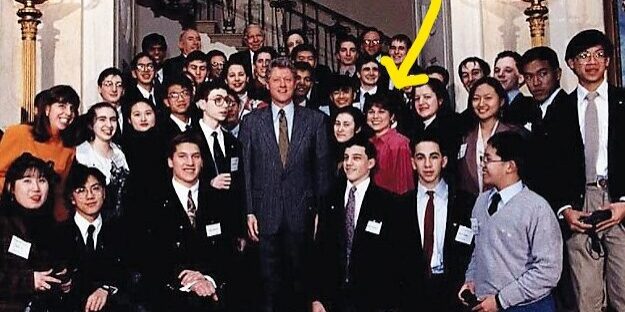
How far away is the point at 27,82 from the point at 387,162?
8.30 feet

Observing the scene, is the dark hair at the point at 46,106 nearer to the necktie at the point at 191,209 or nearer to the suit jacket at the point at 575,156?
the necktie at the point at 191,209

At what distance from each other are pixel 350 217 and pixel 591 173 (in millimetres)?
1173

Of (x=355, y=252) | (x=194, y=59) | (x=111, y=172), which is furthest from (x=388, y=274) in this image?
(x=194, y=59)

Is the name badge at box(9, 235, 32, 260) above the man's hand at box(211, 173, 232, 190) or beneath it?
beneath

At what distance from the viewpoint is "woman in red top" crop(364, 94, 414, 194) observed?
475cm

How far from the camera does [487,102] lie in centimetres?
452

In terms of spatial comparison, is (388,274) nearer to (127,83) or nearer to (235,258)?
(235,258)

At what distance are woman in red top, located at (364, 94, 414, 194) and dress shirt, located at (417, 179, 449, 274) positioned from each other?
0.42 metres

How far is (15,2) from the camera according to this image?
6.10m

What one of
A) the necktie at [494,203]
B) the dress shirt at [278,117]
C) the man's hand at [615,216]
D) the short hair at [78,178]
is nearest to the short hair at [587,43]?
the man's hand at [615,216]

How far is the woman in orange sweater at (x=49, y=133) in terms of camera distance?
14.8ft

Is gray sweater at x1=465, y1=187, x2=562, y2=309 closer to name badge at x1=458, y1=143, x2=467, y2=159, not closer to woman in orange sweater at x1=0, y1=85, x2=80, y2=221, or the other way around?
name badge at x1=458, y1=143, x2=467, y2=159

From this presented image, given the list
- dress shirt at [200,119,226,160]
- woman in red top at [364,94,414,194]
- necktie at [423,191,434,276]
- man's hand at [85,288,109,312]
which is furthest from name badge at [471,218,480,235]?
man's hand at [85,288,109,312]

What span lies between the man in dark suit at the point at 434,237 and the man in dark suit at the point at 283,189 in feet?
1.90
